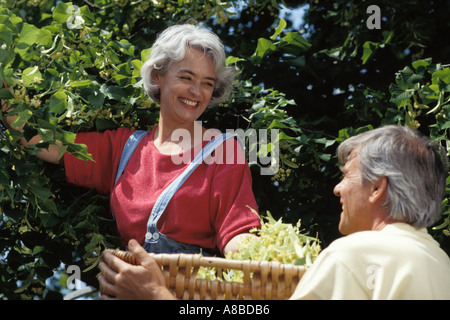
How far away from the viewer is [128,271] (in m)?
1.76

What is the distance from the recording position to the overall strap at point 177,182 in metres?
2.28

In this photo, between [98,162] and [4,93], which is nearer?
[4,93]

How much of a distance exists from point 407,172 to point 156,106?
131 centimetres

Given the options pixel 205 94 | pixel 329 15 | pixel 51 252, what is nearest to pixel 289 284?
pixel 205 94

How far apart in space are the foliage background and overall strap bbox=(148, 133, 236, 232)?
238 millimetres

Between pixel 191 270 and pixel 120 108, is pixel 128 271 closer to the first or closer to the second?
pixel 191 270

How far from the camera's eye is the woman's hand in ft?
5.62

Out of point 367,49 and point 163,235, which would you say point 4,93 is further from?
point 367,49

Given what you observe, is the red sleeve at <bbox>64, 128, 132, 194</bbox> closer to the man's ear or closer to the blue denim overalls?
the blue denim overalls

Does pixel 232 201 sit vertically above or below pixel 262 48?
below

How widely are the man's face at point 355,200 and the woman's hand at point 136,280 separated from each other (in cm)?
50

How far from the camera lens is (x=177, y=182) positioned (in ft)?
7.55

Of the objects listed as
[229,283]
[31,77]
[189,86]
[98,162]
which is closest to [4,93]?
A: [31,77]

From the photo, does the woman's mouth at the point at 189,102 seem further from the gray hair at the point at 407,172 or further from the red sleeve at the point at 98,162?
the gray hair at the point at 407,172
